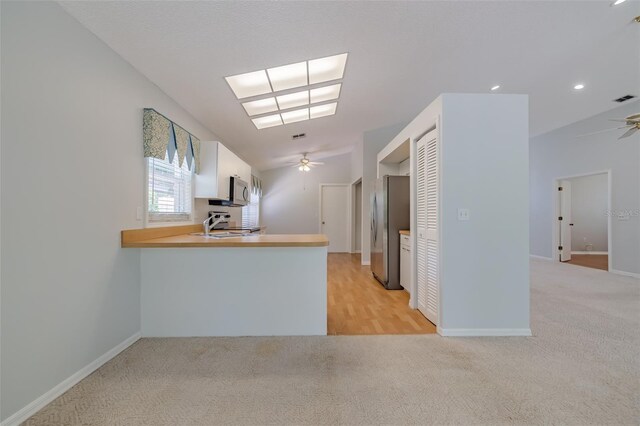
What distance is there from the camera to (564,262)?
604 cm

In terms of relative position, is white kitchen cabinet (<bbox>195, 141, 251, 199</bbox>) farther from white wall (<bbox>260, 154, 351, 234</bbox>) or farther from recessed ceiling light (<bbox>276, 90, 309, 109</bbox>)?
white wall (<bbox>260, 154, 351, 234</bbox>)

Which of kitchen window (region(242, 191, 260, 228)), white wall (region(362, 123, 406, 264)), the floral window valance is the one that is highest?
white wall (region(362, 123, 406, 264))

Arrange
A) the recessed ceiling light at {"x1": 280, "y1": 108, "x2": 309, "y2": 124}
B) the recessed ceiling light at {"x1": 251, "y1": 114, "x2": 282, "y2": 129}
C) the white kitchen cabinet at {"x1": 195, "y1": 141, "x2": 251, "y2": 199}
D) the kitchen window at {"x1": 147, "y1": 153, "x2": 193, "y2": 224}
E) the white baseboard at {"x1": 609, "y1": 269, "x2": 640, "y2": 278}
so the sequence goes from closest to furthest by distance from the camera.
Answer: the kitchen window at {"x1": 147, "y1": 153, "x2": 193, "y2": 224} < the white kitchen cabinet at {"x1": 195, "y1": 141, "x2": 251, "y2": 199} < the recessed ceiling light at {"x1": 251, "y1": 114, "x2": 282, "y2": 129} < the recessed ceiling light at {"x1": 280, "y1": 108, "x2": 309, "y2": 124} < the white baseboard at {"x1": 609, "y1": 269, "x2": 640, "y2": 278}

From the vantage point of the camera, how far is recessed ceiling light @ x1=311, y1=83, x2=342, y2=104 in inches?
138

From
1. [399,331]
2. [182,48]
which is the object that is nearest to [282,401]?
[399,331]

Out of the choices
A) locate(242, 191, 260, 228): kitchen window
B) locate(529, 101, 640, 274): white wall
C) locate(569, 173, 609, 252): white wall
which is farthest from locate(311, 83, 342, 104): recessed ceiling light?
locate(569, 173, 609, 252): white wall

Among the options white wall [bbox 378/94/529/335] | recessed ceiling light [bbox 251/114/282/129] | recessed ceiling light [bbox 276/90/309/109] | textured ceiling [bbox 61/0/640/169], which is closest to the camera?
textured ceiling [bbox 61/0/640/169]

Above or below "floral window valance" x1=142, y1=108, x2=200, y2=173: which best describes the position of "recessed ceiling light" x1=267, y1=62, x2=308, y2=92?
above

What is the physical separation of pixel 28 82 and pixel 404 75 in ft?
11.7

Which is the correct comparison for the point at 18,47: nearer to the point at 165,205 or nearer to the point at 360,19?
the point at 165,205

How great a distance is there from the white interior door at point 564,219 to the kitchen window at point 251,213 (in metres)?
7.26

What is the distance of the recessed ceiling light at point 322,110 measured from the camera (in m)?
4.09

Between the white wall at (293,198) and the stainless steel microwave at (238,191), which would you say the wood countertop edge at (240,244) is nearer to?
the stainless steel microwave at (238,191)

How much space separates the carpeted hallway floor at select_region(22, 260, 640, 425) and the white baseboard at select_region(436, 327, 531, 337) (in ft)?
0.23
